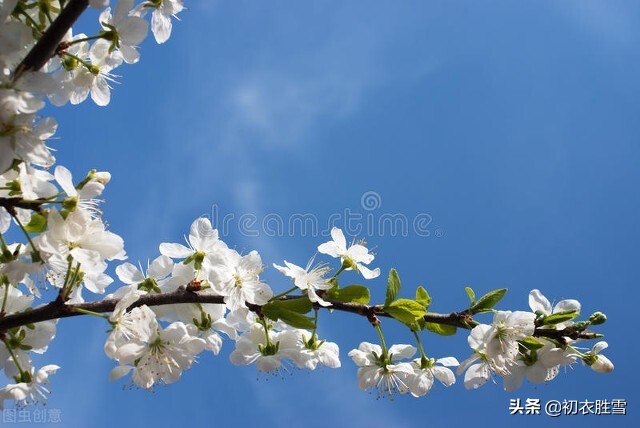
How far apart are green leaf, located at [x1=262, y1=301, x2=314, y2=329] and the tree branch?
7cm

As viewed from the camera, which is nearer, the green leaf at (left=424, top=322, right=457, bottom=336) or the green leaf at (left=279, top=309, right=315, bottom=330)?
the green leaf at (left=279, top=309, right=315, bottom=330)

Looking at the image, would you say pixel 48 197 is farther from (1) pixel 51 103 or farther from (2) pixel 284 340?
(2) pixel 284 340

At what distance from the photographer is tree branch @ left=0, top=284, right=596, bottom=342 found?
8.11 feet

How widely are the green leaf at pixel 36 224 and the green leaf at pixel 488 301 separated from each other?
2.06m

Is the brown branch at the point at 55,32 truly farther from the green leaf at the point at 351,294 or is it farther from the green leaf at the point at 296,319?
the green leaf at the point at 351,294

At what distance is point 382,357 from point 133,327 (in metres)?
1.34

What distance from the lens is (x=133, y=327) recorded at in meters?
2.61

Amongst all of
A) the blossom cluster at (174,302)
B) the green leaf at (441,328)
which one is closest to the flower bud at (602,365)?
the blossom cluster at (174,302)

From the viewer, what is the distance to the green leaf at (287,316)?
2672mm

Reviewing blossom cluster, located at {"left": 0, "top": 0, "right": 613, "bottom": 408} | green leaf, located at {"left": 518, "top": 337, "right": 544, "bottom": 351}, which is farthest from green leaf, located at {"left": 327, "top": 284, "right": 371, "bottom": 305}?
green leaf, located at {"left": 518, "top": 337, "right": 544, "bottom": 351}

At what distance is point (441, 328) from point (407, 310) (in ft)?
0.81

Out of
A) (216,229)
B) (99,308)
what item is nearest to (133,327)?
(99,308)

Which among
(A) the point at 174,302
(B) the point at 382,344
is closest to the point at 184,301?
(A) the point at 174,302

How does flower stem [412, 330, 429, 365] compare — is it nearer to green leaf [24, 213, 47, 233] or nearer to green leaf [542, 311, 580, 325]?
green leaf [542, 311, 580, 325]
